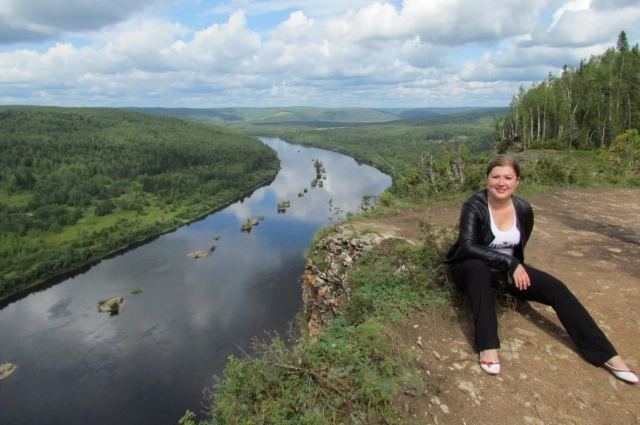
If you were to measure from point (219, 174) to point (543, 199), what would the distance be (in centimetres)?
9438

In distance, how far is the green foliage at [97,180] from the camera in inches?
2114

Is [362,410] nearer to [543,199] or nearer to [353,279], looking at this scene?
[353,279]

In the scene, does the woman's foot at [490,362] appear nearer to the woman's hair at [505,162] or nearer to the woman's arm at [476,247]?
the woman's arm at [476,247]

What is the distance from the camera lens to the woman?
140 inches

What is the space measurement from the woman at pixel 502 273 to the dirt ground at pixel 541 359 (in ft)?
0.62

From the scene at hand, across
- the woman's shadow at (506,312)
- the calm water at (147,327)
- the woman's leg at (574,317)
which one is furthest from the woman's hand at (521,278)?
the calm water at (147,327)

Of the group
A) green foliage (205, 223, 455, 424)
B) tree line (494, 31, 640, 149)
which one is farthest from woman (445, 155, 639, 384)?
tree line (494, 31, 640, 149)

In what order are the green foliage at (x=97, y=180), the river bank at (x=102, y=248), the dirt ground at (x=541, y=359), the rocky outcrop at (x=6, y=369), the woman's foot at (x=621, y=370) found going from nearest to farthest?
the dirt ground at (x=541, y=359), the woman's foot at (x=621, y=370), the rocky outcrop at (x=6, y=369), the river bank at (x=102, y=248), the green foliage at (x=97, y=180)

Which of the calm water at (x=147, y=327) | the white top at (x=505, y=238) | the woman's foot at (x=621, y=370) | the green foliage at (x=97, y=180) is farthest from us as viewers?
the green foliage at (x=97, y=180)

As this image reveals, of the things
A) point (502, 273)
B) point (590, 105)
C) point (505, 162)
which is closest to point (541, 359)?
point (502, 273)

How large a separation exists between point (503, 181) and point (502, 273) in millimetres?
980

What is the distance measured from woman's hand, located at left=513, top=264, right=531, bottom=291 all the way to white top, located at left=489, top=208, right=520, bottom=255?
32cm

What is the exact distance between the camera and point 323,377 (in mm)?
3473

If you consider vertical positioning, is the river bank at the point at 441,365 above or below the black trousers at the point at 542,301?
below
